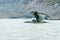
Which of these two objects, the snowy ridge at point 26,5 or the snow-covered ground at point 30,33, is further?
the snowy ridge at point 26,5

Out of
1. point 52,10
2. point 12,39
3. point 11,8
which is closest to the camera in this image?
point 12,39

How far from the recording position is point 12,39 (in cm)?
473

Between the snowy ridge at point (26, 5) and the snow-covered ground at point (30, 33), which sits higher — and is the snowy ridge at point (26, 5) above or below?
above

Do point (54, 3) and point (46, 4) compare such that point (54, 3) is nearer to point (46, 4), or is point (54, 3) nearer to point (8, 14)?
point (46, 4)

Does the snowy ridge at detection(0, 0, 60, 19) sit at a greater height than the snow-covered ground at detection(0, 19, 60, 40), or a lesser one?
greater

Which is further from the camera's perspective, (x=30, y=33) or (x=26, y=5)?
(x=26, y=5)

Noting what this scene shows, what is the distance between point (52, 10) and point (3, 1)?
4.92 m

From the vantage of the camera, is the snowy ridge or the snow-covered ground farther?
the snowy ridge

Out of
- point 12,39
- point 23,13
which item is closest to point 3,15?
point 23,13

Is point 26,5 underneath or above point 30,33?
above

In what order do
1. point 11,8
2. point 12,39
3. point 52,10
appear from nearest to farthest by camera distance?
point 12,39, point 52,10, point 11,8

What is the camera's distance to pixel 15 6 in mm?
22094

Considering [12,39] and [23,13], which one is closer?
[12,39]

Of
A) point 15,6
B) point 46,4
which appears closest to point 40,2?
point 46,4
